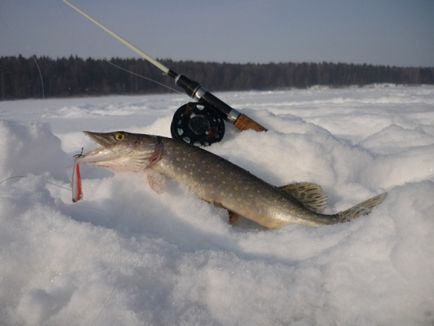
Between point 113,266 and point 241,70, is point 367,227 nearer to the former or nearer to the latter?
point 113,266

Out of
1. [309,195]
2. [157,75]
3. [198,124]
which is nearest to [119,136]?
[198,124]

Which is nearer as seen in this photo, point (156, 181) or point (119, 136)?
point (156, 181)

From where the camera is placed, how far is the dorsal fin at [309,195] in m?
2.81

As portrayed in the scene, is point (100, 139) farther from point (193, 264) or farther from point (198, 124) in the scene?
point (193, 264)

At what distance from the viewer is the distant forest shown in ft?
104

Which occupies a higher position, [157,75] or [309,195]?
[157,75]

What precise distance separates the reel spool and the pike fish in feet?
1.93

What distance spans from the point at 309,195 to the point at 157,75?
54329mm

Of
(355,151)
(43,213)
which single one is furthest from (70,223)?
(355,151)

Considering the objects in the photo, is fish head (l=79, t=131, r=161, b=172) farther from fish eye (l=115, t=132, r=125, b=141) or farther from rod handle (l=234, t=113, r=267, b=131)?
rod handle (l=234, t=113, r=267, b=131)

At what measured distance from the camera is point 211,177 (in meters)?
2.79

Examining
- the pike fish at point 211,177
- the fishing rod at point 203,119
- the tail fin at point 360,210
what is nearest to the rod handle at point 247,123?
the fishing rod at point 203,119

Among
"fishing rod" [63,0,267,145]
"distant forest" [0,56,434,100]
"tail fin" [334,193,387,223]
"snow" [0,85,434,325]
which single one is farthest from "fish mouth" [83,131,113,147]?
"distant forest" [0,56,434,100]

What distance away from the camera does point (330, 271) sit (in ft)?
5.41
